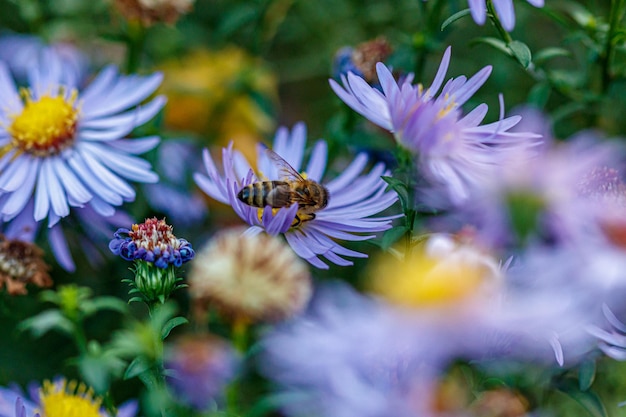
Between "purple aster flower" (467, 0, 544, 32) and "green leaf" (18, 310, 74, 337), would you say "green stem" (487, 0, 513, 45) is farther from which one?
"green leaf" (18, 310, 74, 337)

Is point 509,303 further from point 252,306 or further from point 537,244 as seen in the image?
point 252,306

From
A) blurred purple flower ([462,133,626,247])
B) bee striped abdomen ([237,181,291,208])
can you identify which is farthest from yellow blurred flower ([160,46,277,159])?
blurred purple flower ([462,133,626,247])

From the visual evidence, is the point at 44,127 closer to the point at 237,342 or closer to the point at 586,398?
the point at 237,342

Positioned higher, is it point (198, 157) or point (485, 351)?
point (485, 351)

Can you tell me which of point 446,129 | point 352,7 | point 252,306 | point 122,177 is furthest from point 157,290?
point 352,7

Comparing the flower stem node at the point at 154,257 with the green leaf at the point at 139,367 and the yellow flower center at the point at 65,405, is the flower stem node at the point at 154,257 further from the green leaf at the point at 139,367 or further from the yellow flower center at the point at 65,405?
the yellow flower center at the point at 65,405

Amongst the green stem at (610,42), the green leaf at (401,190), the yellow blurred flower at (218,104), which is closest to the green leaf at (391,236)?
the green leaf at (401,190)
